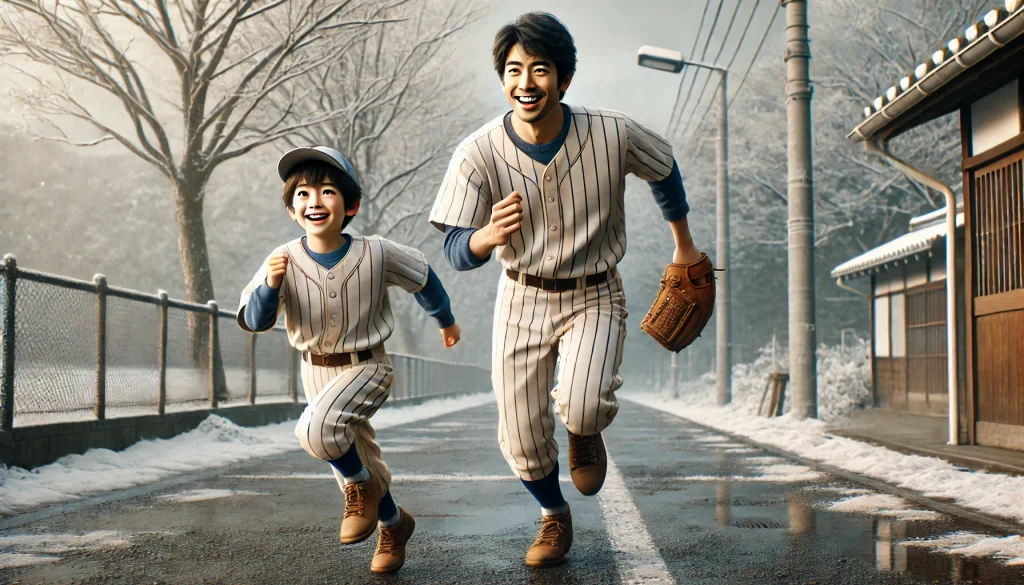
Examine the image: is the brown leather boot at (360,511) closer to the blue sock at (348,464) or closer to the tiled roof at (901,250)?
the blue sock at (348,464)

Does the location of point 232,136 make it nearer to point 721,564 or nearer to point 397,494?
point 397,494

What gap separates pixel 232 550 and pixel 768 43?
3723cm

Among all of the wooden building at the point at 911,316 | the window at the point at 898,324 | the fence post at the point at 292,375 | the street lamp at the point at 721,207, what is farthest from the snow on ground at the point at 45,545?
the street lamp at the point at 721,207

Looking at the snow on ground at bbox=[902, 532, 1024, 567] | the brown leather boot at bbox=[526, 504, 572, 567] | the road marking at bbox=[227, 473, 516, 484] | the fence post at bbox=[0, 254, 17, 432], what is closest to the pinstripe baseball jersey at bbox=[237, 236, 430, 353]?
the brown leather boot at bbox=[526, 504, 572, 567]

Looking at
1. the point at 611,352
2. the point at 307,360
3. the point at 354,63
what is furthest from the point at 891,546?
the point at 354,63

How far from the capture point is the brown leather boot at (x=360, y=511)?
393 centimetres

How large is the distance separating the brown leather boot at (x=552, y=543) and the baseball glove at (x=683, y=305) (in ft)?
3.04

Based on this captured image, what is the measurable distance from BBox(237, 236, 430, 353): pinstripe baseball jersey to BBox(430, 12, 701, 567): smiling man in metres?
0.45

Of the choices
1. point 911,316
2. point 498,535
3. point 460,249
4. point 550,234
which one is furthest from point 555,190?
point 911,316

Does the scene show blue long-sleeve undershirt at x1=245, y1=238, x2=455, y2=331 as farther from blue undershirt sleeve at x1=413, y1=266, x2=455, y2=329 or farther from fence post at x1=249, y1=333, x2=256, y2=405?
fence post at x1=249, y1=333, x2=256, y2=405

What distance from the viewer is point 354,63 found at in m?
26.7

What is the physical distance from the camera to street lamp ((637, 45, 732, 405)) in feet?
70.9

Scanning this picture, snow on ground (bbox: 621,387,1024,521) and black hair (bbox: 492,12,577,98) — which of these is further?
snow on ground (bbox: 621,387,1024,521)

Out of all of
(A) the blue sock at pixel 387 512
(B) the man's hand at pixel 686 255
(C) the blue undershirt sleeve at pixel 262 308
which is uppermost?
(B) the man's hand at pixel 686 255
